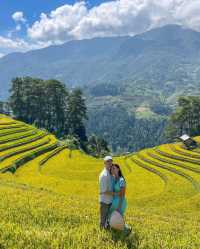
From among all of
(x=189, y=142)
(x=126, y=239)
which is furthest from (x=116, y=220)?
(x=189, y=142)

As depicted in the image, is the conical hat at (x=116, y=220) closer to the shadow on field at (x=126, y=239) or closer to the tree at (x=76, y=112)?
the shadow on field at (x=126, y=239)

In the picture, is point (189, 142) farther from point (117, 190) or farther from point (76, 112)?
point (117, 190)

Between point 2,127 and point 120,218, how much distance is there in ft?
248

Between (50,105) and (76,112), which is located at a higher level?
(50,105)

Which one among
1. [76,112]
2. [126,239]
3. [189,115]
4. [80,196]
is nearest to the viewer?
[126,239]

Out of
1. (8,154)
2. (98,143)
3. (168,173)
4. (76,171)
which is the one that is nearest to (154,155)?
(168,173)

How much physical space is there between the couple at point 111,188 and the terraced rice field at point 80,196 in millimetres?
1114

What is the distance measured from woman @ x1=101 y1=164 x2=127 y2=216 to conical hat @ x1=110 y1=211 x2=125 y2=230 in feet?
0.78

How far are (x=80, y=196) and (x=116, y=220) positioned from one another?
2464cm

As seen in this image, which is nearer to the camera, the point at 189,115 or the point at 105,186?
the point at 105,186

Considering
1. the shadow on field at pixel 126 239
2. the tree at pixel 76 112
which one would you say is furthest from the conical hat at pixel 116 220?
the tree at pixel 76 112

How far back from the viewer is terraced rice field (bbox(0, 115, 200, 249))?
13000 millimetres

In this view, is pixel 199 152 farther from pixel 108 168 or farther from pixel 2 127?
pixel 108 168

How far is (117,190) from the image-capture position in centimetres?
1286
